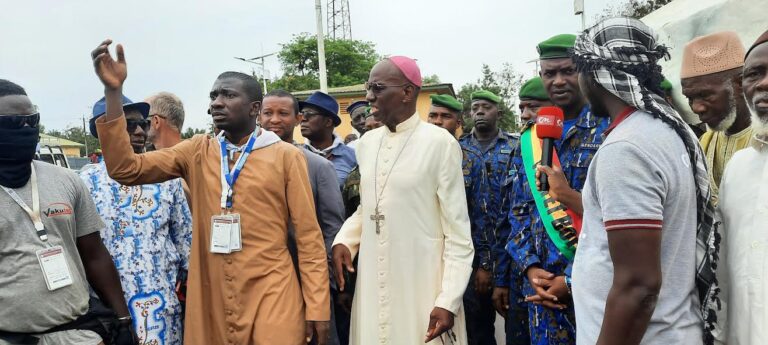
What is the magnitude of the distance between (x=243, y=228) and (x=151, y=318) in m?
0.85

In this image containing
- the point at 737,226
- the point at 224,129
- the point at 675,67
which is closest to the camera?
the point at 737,226

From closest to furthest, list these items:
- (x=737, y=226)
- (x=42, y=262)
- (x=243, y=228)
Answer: (x=737, y=226) → (x=42, y=262) → (x=243, y=228)

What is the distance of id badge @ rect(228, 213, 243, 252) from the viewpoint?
Result: 314cm

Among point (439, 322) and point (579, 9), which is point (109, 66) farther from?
point (579, 9)

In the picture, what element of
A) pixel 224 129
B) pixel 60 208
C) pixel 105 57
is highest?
pixel 105 57

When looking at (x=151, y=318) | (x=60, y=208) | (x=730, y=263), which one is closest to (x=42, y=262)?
(x=60, y=208)

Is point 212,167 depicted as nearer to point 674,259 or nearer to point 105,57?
point 105,57

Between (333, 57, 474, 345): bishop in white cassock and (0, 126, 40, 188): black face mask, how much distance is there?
180 cm

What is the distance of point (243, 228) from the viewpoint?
3.17 m

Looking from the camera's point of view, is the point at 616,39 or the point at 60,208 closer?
the point at 616,39

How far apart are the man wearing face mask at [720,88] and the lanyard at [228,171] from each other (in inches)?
97.7

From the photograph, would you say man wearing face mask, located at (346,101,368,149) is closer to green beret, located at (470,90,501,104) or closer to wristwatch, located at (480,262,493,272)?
green beret, located at (470,90,501,104)

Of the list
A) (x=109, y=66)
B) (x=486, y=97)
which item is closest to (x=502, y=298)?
(x=109, y=66)

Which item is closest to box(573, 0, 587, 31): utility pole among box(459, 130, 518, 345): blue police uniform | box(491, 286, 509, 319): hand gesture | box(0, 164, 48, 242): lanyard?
box(459, 130, 518, 345): blue police uniform
